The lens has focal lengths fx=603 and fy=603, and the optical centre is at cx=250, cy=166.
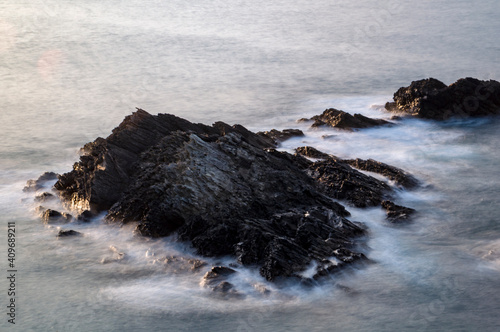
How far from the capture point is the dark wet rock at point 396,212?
12.9 metres

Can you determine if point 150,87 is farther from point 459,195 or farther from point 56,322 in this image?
point 56,322

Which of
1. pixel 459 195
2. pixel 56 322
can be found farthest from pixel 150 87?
pixel 56 322

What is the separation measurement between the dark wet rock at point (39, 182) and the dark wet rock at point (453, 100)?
38.5 ft

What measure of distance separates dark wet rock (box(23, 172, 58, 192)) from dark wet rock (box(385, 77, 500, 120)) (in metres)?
11.7

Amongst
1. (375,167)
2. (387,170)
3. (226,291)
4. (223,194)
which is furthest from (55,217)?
(387,170)

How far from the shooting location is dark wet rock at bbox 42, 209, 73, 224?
12.8 m

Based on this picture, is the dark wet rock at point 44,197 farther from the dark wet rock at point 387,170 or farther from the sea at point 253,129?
the dark wet rock at point 387,170

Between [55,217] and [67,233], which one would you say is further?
[55,217]

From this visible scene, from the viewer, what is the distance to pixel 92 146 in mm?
14805

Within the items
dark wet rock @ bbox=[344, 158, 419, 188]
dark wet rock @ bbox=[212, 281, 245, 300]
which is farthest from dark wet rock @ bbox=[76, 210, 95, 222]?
dark wet rock @ bbox=[344, 158, 419, 188]

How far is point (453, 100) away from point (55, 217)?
13737 mm

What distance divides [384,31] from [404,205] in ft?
79.2

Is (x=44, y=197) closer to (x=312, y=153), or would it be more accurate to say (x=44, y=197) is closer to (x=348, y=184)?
(x=312, y=153)

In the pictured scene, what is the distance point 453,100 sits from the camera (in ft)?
66.8
